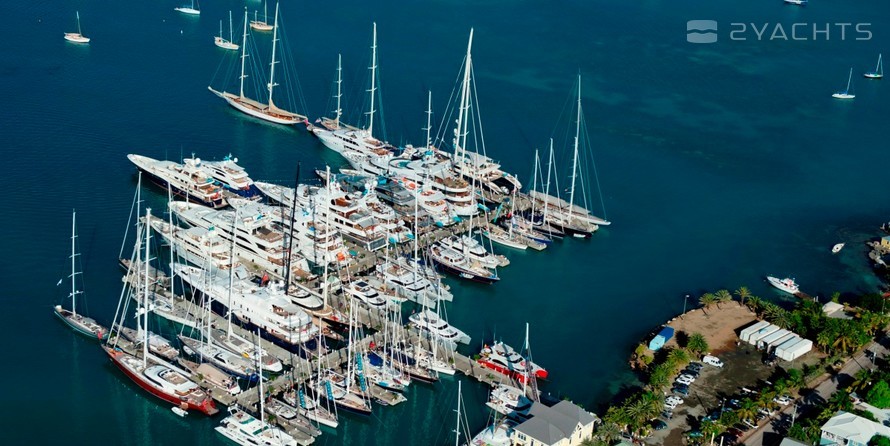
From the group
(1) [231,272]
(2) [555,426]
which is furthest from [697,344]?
(1) [231,272]

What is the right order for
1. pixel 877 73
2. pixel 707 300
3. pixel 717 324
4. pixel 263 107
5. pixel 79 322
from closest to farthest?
pixel 79 322, pixel 717 324, pixel 707 300, pixel 263 107, pixel 877 73

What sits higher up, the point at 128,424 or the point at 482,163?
the point at 482,163

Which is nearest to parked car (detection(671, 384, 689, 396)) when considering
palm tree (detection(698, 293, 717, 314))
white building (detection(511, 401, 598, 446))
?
white building (detection(511, 401, 598, 446))

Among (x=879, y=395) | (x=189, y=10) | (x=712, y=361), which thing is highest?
(x=189, y=10)

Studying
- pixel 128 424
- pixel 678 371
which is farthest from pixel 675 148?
pixel 128 424

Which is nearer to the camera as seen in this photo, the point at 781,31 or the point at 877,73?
the point at 877,73

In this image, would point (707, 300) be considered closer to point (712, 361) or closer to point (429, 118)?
point (712, 361)

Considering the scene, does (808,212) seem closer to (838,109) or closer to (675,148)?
(675,148)
